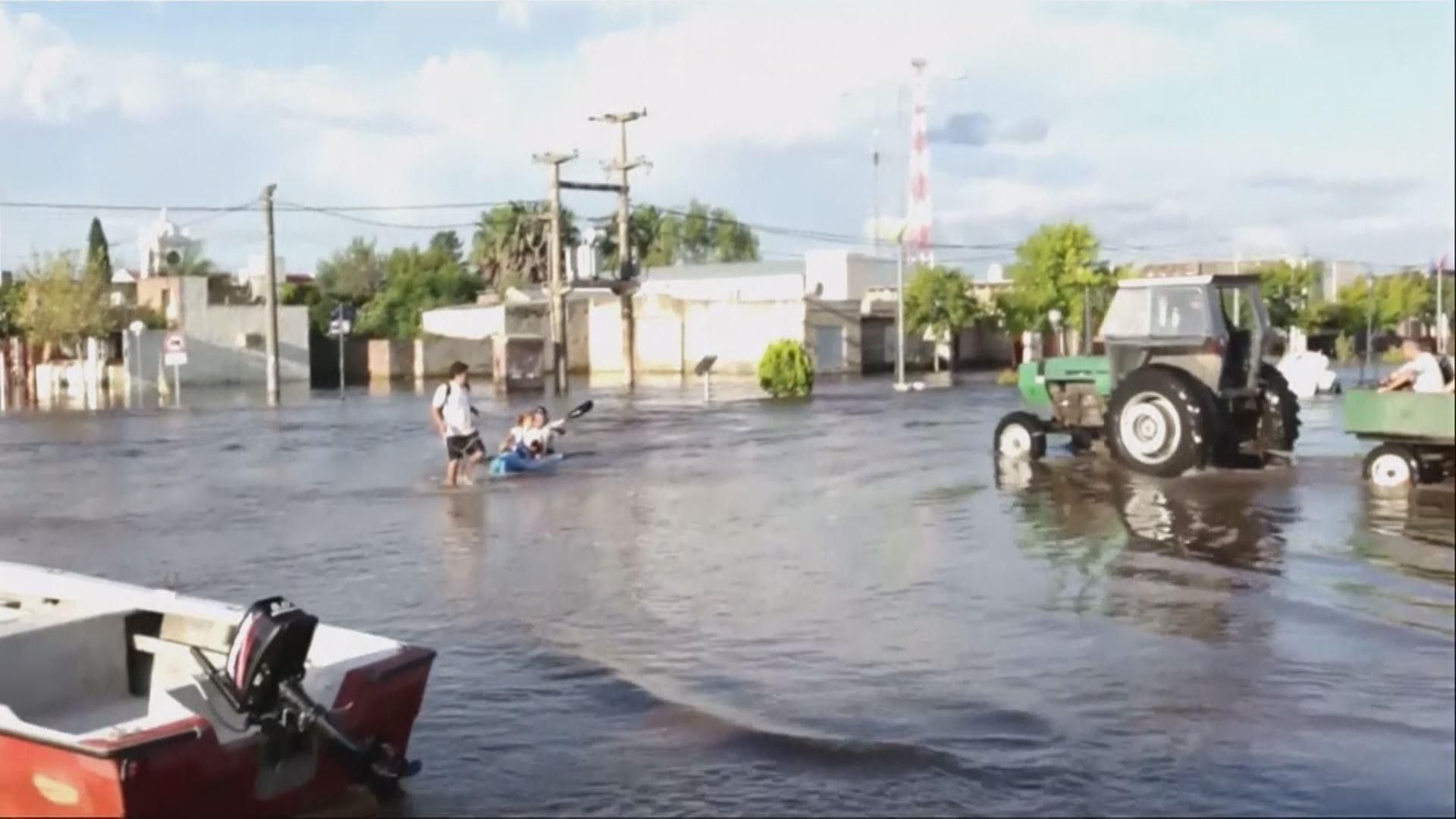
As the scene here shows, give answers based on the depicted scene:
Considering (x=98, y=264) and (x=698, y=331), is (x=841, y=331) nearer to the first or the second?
(x=698, y=331)

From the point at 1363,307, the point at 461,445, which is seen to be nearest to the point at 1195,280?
the point at 461,445

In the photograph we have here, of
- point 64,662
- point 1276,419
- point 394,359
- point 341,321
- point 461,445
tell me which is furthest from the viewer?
point 394,359

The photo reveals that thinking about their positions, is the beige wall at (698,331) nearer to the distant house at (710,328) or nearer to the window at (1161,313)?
the distant house at (710,328)

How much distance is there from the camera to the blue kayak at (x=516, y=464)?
815 inches

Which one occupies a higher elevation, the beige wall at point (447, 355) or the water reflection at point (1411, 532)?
the beige wall at point (447, 355)

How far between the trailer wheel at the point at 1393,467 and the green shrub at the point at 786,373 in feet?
82.3

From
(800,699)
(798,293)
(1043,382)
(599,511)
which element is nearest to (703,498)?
(599,511)

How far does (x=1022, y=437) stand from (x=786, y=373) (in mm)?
19932

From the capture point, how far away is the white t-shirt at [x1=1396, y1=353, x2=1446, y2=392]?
1305 centimetres

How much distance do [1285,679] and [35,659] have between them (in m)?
5.85

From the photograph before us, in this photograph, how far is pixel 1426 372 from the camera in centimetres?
1368

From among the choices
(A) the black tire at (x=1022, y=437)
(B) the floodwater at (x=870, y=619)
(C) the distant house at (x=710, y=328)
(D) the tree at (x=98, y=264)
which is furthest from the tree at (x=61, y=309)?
(A) the black tire at (x=1022, y=437)

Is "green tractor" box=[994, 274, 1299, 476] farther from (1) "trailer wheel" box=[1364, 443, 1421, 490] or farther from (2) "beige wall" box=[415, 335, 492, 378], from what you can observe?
(2) "beige wall" box=[415, 335, 492, 378]

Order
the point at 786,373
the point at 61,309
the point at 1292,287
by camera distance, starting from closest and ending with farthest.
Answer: the point at 786,373, the point at 1292,287, the point at 61,309
